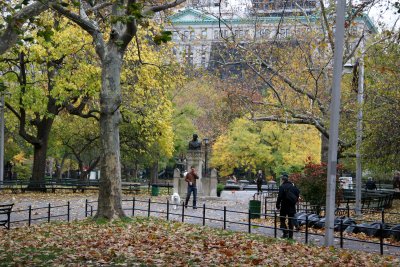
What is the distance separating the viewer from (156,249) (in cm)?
1363

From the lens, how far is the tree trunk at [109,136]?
20.3 meters

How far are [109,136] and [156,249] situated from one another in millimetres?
7615

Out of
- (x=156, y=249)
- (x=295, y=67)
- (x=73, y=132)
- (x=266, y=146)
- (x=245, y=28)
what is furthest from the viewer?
(x=266, y=146)

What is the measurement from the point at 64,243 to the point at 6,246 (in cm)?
135

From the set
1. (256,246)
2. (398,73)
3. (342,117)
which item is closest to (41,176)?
(342,117)

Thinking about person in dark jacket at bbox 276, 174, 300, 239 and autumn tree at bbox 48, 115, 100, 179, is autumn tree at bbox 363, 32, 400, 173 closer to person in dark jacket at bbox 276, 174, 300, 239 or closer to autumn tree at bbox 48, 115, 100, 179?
person in dark jacket at bbox 276, 174, 300, 239

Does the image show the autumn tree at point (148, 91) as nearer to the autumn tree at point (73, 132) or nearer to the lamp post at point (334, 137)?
the autumn tree at point (73, 132)

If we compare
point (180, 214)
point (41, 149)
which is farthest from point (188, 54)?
point (41, 149)

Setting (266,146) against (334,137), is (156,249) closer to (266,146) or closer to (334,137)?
(334,137)

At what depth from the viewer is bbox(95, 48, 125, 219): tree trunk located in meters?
20.3

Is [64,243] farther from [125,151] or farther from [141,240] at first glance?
[125,151]

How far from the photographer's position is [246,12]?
31281 millimetres

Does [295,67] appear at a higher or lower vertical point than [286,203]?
higher

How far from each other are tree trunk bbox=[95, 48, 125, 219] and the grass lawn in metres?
1.82
